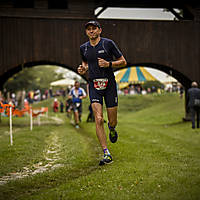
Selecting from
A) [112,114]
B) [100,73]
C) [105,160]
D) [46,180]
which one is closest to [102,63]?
[100,73]

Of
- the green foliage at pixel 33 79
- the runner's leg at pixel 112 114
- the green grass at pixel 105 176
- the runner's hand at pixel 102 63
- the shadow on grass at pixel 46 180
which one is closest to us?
the green grass at pixel 105 176

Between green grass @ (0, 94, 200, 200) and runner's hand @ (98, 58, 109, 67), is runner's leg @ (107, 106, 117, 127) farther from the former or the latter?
runner's hand @ (98, 58, 109, 67)

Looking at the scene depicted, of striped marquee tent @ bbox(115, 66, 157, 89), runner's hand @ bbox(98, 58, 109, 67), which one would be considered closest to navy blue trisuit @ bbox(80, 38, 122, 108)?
runner's hand @ bbox(98, 58, 109, 67)

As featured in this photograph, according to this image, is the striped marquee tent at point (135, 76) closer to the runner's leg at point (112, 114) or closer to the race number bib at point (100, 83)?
the runner's leg at point (112, 114)

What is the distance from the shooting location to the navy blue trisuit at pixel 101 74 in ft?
19.8

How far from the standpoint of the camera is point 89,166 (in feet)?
19.4

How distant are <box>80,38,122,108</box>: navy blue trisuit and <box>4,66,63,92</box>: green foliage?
119 ft

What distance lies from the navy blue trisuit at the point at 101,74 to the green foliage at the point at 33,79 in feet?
119

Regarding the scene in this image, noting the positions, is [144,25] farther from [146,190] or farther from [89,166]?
[146,190]

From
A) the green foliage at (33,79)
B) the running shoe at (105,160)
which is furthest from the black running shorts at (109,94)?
the green foliage at (33,79)

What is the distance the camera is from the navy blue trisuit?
6.04 m

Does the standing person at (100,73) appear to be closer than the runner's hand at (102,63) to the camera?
No

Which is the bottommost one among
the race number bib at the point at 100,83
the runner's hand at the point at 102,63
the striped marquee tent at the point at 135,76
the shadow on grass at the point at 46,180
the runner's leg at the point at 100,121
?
the shadow on grass at the point at 46,180

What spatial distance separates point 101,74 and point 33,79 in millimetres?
40758
